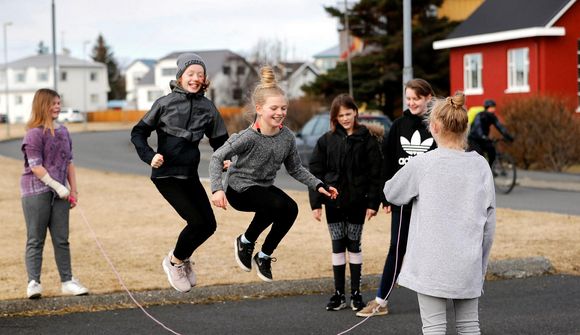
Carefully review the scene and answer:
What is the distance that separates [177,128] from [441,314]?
244 centimetres

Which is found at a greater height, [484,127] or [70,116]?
[70,116]

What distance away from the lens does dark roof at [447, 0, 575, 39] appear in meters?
37.2

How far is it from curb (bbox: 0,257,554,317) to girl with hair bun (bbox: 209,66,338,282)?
2.57 meters

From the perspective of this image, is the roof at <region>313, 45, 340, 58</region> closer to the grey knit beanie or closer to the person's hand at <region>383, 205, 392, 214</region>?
the person's hand at <region>383, 205, 392, 214</region>

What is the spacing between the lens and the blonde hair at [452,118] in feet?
19.2

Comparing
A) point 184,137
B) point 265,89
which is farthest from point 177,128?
point 265,89

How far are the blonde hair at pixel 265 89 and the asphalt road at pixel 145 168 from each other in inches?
439

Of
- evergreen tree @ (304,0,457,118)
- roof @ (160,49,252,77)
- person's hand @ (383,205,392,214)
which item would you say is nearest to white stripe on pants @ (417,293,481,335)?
person's hand @ (383,205,392,214)

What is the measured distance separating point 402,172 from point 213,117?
192 cm

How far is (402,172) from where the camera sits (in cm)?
599

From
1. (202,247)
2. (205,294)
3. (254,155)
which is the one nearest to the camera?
(254,155)

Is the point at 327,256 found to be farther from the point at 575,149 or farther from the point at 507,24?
the point at 507,24

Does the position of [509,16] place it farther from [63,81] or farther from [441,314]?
[63,81]

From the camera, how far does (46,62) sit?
133875mm
